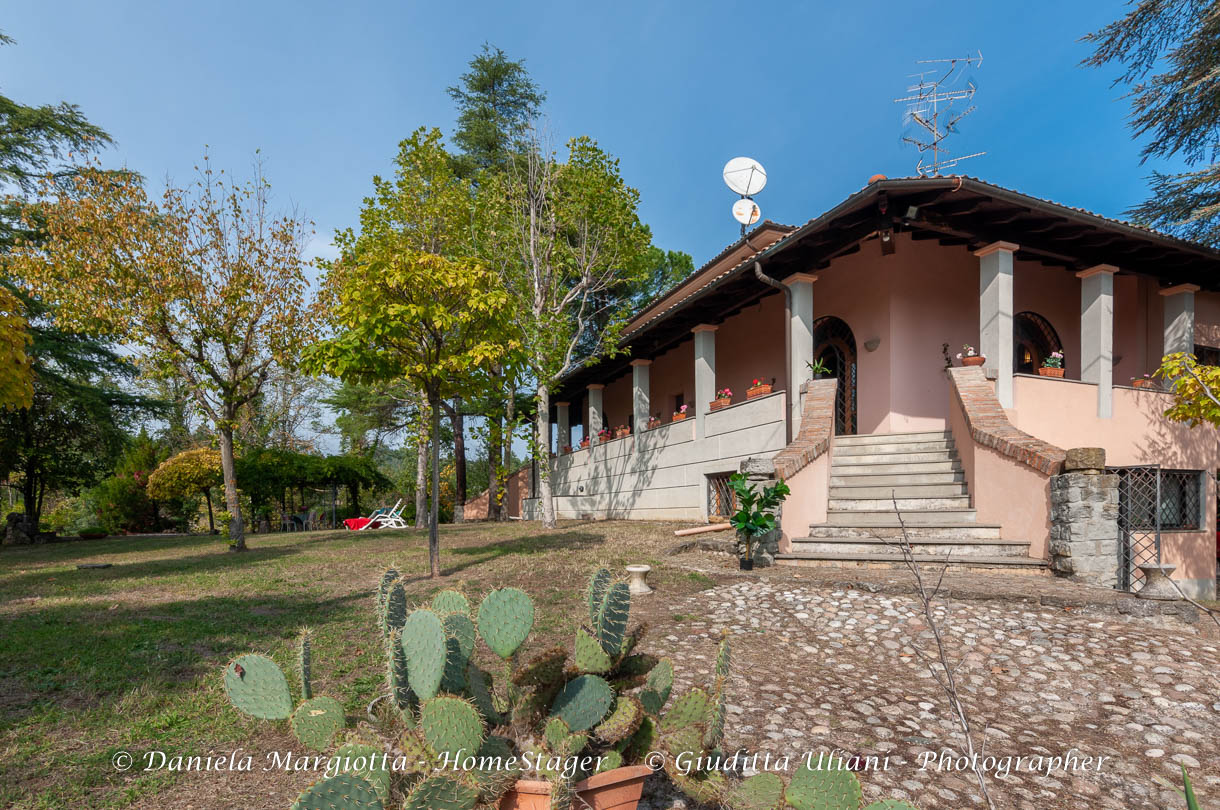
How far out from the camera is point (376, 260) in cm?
668

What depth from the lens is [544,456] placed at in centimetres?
1230

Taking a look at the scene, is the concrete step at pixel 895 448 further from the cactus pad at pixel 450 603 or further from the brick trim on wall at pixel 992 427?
the cactus pad at pixel 450 603

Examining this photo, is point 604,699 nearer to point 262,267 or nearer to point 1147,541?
point 1147,541

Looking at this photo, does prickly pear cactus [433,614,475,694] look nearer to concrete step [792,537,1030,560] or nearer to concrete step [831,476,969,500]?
concrete step [792,537,1030,560]

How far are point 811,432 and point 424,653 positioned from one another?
289 inches

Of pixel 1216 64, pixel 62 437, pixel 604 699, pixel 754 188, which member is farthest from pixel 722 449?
pixel 62 437

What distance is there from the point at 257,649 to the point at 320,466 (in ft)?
53.9

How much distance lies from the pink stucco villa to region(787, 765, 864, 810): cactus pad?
4553mm

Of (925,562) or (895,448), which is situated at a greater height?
(895,448)

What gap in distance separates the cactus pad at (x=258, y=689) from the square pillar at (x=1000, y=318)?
9.31m

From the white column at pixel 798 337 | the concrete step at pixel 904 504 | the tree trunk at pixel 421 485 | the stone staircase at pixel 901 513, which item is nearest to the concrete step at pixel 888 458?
the stone staircase at pixel 901 513

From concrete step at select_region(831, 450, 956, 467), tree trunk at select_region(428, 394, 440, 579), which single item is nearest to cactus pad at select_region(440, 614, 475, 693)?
tree trunk at select_region(428, 394, 440, 579)

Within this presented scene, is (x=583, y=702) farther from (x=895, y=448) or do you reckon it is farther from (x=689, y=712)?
(x=895, y=448)

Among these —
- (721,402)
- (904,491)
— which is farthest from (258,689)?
(721,402)
